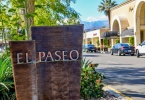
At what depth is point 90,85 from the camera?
705 cm

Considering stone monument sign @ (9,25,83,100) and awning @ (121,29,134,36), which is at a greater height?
awning @ (121,29,134,36)

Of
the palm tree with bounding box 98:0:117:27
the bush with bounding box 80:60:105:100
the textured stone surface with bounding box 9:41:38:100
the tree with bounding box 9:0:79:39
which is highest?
the palm tree with bounding box 98:0:117:27

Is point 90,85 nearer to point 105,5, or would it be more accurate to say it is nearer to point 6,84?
point 6,84

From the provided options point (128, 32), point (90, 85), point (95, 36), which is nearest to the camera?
point (90, 85)

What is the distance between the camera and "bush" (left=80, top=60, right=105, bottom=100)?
6.89 m

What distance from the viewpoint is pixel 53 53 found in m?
4.99

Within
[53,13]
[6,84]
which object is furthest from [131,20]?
[6,84]

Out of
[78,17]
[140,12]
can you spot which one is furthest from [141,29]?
[78,17]

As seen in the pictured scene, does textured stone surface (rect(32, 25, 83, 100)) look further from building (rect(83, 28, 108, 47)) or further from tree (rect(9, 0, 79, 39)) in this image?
building (rect(83, 28, 108, 47))

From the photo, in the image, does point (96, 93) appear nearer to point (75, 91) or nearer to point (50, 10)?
point (75, 91)

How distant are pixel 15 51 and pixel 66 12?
914 centimetres

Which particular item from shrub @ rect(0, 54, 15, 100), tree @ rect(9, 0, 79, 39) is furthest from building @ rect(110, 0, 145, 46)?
shrub @ rect(0, 54, 15, 100)

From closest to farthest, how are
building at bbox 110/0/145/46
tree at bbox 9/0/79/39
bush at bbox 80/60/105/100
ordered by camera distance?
bush at bbox 80/60/105/100
tree at bbox 9/0/79/39
building at bbox 110/0/145/46

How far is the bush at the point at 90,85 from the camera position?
6887 millimetres
